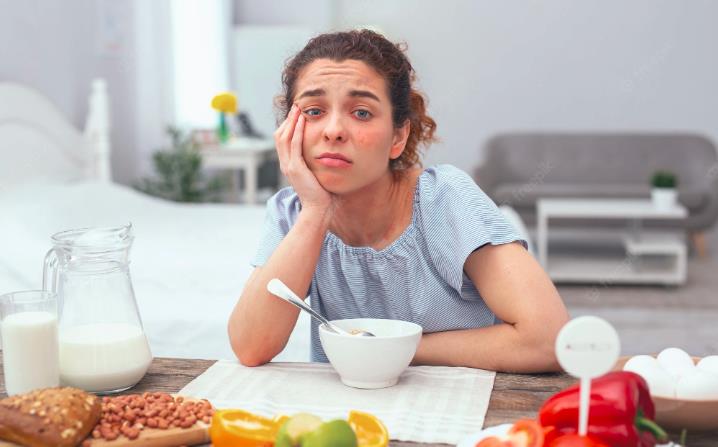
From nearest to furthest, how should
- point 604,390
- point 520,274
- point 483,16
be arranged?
point 604,390
point 520,274
point 483,16

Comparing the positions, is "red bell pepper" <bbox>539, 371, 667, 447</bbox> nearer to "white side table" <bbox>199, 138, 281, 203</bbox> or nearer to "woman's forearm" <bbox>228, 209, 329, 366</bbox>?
"woman's forearm" <bbox>228, 209, 329, 366</bbox>

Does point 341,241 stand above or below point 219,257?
above

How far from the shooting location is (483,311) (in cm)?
134

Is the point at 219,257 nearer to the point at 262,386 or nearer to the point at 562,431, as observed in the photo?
the point at 262,386

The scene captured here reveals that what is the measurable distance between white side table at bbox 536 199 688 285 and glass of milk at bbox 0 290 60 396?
147 inches

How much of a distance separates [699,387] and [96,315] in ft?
2.24

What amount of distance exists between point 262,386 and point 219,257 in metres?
1.39

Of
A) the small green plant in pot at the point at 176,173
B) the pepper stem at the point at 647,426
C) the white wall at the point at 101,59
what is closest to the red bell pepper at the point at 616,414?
the pepper stem at the point at 647,426

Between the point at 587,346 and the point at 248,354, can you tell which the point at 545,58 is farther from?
the point at 587,346

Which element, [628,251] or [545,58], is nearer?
[628,251]

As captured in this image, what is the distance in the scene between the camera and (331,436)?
710mm

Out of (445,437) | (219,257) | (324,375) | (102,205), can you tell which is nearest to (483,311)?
(324,375)

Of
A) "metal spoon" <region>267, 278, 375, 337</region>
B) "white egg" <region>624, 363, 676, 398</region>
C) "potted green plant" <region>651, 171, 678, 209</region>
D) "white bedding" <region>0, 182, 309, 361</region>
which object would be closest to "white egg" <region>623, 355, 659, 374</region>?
"white egg" <region>624, 363, 676, 398</region>

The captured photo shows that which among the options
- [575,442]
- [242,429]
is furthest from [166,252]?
[575,442]
